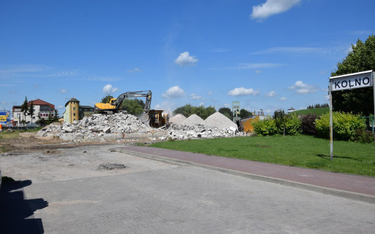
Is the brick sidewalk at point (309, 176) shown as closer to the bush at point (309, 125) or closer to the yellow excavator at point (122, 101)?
the bush at point (309, 125)

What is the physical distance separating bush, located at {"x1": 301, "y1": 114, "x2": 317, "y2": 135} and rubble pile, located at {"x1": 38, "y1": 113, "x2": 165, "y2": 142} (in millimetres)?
15800

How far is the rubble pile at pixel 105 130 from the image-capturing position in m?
35.2

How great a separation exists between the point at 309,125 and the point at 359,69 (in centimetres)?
875

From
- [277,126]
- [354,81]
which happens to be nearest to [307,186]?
[354,81]

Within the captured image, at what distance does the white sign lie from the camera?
35.1 ft

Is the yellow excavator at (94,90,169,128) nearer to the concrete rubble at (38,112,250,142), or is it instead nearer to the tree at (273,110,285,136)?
the concrete rubble at (38,112,250,142)

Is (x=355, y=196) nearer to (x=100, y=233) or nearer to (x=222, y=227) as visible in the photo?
(x=222, y=227)

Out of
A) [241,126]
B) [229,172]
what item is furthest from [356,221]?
[241,126]

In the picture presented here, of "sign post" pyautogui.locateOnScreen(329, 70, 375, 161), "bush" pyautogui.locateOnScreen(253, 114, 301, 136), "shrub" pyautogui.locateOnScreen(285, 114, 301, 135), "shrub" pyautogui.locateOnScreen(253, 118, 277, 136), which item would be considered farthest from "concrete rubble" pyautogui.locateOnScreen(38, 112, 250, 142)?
"sign post" pyautogui.locateOnScreen(329, 70, 375, 161)

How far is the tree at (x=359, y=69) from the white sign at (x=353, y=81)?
2083cm

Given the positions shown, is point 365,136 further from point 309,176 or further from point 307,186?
point 307,186

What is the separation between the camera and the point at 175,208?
264 inches

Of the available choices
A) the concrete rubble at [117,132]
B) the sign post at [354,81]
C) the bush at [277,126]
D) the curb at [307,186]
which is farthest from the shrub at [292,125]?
the curb at [307,186]

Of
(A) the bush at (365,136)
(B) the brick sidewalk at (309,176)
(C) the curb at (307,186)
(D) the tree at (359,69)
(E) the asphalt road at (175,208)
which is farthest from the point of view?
(D) the tree at (359,69)
